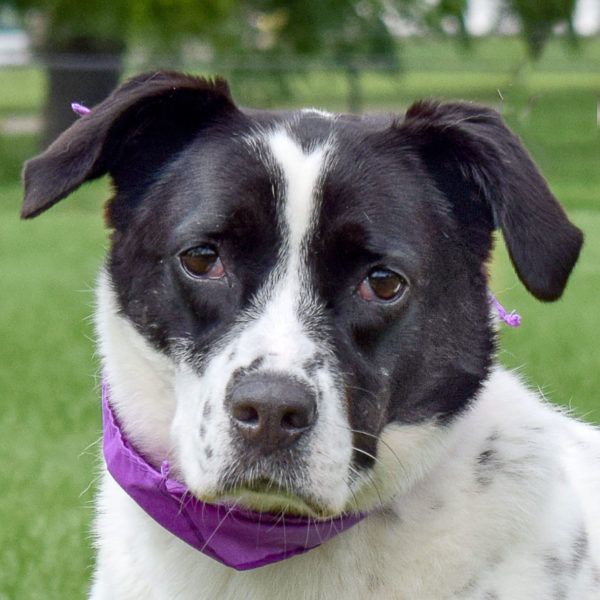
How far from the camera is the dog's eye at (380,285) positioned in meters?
2.90

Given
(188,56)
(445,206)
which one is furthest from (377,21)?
(445,206)

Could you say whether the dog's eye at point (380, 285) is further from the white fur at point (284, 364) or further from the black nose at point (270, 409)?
the black nose at point (270, 409)

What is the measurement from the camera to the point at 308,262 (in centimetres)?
286

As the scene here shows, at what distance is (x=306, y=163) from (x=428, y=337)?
0.46m

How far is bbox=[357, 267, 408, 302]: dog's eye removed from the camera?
2896mm

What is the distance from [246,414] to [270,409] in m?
0.06

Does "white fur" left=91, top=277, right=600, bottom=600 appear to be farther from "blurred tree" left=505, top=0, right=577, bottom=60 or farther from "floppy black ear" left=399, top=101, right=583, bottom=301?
"blurred tree" left=505, top=0, right=577, bottom=60

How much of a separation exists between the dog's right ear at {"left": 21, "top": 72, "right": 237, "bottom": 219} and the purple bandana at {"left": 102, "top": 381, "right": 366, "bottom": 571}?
63cm

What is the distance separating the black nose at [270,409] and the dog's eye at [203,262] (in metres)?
0.36

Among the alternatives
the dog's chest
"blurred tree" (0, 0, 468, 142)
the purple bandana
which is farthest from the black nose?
"blurred tree" (0, 0, 468, 142)


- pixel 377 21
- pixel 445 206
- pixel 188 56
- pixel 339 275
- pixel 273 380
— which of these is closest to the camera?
pixel 273 380

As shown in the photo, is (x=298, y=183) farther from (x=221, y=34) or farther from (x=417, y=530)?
(x=221, y=34)

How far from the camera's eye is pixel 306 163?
2934 millimetres

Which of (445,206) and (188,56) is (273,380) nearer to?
(445,206)
